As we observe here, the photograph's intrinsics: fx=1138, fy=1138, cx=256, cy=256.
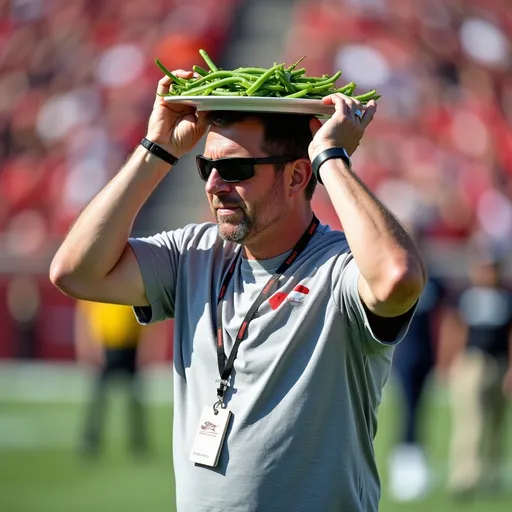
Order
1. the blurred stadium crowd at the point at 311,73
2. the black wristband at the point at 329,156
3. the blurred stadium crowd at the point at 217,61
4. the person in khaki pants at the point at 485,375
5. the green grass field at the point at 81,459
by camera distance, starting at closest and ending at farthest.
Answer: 1. the black wristband at the point at 329,156
2. the green grass field at the point at 81,459
3. the person in khaki pants at the point at 485,375
4. the blurred stadium crowd at the point at 217,61
5. the blurred stadium crowd at the point at 311,73

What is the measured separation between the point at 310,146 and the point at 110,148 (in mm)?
16330

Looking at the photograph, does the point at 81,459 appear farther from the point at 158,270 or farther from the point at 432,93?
the point at 432,93

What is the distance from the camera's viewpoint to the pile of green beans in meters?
3.51

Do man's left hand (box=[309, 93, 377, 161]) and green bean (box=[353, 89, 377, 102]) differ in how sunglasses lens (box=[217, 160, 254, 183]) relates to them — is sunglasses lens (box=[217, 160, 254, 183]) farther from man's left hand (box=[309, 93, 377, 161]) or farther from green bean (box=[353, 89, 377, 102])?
green bean (box=[353, 89, 377, 102])

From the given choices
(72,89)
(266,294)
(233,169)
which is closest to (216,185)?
(233,169)

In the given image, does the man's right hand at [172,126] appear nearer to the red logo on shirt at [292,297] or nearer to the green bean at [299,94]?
the green bean at [299,94]

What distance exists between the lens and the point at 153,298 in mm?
3785

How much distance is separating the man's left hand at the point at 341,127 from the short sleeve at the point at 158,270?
0.66 meters

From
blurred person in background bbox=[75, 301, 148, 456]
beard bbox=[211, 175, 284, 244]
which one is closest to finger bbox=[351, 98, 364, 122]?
beard bbox=[211, 175, 284, 244]

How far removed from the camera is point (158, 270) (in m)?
3.78

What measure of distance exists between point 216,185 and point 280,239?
0.92ft

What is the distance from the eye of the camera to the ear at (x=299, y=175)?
12.0 ft

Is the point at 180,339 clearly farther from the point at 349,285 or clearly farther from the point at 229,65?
the point at 229,65

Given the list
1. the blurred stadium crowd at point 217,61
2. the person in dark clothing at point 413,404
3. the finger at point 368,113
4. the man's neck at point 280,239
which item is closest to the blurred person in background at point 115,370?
→ the person in dark clothing at point 413,404
